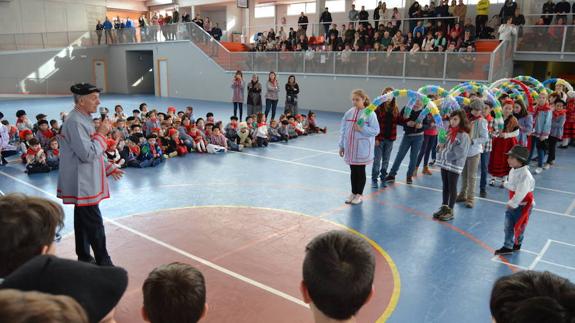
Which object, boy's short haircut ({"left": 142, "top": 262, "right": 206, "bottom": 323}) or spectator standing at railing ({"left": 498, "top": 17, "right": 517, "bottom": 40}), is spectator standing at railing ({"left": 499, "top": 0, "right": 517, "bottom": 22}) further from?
boy's short haircut ({"left": 142, "top": 262, "right": 206, "bottom": 323})

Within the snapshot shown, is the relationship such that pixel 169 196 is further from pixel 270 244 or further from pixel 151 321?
pixel 151 321

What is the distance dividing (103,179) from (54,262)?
3521mm

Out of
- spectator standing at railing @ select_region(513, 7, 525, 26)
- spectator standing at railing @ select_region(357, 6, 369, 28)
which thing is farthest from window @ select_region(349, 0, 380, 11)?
spectator standing at railing @ select_region(513, 7, 525, 26)

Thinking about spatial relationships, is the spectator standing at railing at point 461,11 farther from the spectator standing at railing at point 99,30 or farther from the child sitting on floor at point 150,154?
the spectator standing at railing at point 99,30

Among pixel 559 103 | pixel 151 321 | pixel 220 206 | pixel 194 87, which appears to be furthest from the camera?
pixel 194 87

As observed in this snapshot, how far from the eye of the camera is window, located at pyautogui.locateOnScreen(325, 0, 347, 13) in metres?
27.2

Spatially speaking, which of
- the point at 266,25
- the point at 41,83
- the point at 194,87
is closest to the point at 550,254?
the point at 194,87

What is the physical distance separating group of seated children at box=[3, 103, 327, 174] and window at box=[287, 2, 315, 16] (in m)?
17.4

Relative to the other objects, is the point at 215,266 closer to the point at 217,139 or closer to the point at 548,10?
the point at 217,139

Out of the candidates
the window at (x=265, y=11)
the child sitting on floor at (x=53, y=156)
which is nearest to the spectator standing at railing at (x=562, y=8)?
the child sitting on floor at (x=53, y=156)

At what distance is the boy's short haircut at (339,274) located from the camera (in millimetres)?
1979

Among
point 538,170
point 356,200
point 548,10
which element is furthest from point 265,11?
point 356,200

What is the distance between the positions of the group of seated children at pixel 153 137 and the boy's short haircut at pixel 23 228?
884cm

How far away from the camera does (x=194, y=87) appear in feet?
91.4
